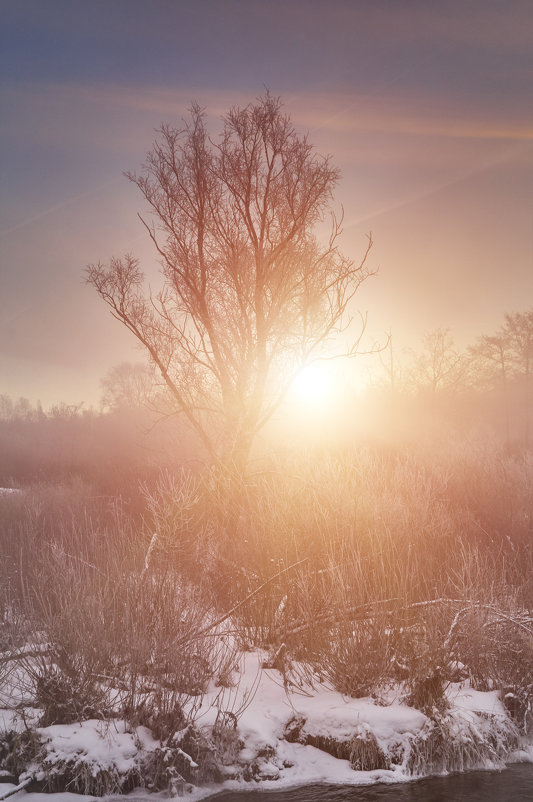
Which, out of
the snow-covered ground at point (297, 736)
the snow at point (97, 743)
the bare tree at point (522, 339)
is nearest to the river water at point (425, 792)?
the snow-covered ground at point (297, 736)

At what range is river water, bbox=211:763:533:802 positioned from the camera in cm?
563

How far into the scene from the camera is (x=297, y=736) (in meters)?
6.23

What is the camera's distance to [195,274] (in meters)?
12.7

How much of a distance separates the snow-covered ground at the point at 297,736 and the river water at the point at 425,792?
89mm

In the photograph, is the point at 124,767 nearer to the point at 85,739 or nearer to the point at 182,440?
the point at 85,739

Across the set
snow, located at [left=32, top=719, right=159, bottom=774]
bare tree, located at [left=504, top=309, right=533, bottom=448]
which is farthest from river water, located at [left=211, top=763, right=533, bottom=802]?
bare tree, located at [left=504, top=309, right=533, bottom=448]

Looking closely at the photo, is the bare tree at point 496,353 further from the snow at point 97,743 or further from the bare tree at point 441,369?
the snow at point 97,743

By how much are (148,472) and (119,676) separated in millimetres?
17408

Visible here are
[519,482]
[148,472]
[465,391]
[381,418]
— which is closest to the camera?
[519,482]

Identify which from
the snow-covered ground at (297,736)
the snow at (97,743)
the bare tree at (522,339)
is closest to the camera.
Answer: the snow at (97,743)

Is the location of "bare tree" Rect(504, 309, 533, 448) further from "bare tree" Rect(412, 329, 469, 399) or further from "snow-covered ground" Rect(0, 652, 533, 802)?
"snow-covered ground" Rect(0, 652, 533, 802)

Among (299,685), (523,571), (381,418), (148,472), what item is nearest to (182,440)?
(148,472)

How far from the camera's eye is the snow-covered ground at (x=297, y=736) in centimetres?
566

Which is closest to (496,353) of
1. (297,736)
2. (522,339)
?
(522,339)
